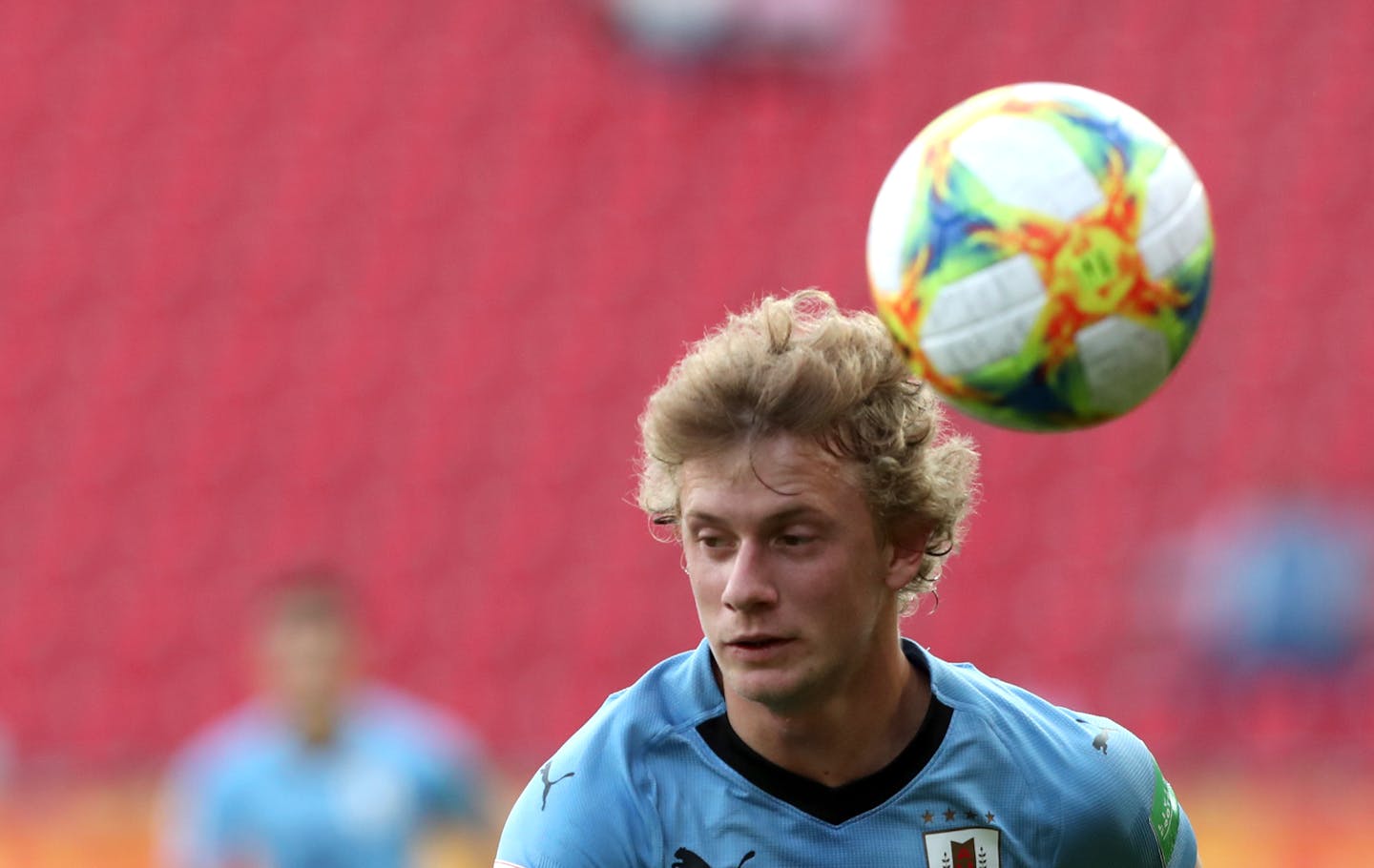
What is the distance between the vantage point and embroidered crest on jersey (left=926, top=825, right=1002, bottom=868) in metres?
3.33

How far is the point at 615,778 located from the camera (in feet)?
10.8

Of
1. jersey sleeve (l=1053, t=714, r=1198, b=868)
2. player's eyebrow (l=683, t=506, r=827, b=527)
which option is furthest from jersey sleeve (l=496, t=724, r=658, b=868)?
jersey sleeve (l=1053, t=714, r=1198, b=868)

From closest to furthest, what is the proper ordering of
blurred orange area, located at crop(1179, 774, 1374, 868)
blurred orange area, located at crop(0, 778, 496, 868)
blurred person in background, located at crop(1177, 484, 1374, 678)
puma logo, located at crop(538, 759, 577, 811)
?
1. puma logo, located at crop(538, 759, 577, 811)
2. blurred orange area, located at crop(1179, 774, 1374, 868)
3. blurred orange area, located at crop(0, 778, 496, 868)
4. blurred person in background, located at crop(1177, 484, 1374, 678)

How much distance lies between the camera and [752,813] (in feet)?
10.9

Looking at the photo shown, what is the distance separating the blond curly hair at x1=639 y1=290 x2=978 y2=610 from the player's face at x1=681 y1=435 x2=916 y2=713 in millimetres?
46

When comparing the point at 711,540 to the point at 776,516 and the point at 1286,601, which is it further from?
the point at 1286,601

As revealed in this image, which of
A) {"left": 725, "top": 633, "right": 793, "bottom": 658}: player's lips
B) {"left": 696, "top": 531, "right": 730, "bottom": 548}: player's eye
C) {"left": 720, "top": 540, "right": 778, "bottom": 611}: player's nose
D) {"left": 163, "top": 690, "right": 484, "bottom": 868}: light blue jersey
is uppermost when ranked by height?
{"left": 163, "top": 690, "right": 484, "bottom": 868}: light blue jersey

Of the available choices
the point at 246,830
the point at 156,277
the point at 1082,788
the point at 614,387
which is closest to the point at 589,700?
the point at 614,387

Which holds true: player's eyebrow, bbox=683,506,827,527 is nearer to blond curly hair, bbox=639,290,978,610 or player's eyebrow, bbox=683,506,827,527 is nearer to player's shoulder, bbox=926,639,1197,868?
blond curly hair, bbox=639,290,978,610

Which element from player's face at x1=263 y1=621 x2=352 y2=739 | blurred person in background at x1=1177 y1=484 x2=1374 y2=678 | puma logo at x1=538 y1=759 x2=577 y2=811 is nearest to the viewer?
puma logo at x1=538 y1=759 x2=577 y2=811

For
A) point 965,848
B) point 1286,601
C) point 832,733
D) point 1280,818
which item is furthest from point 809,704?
point 1286,601

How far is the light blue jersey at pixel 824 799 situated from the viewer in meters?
3.27

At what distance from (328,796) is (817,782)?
4542 millimetres

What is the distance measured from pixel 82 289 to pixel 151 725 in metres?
3.02
